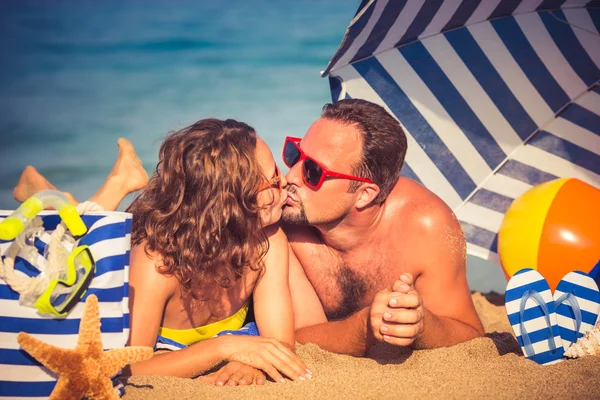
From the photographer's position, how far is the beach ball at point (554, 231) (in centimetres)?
398

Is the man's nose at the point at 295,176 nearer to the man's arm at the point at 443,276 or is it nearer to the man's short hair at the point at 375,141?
the man's short hair at the point at 375,141

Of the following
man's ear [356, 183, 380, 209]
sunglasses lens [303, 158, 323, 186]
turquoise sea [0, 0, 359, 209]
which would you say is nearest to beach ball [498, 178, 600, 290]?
man's ear [356, 183, 380, 209]

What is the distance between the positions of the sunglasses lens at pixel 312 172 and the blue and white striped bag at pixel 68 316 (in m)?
1.31

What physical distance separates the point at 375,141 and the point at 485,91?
1.71 meters

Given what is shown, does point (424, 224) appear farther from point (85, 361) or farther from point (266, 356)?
point (85, 361)

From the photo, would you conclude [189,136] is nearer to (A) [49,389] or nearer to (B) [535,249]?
(A) [49,389]

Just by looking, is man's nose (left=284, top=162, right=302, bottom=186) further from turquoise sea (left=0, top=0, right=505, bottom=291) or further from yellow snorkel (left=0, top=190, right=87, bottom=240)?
turquoise sea (left=0, top=0, right=505, bottom=291)

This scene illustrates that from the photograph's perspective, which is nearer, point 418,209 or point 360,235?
point 418,209

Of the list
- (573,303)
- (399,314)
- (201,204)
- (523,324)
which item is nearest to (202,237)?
(201,204)

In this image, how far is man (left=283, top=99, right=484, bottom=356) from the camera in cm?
337

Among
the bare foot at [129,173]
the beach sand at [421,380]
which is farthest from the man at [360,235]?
the bare foot at [129,173]

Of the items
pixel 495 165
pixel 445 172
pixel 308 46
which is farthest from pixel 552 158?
pixel 308 46

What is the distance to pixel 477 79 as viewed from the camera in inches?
184

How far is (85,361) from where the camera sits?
213cm
